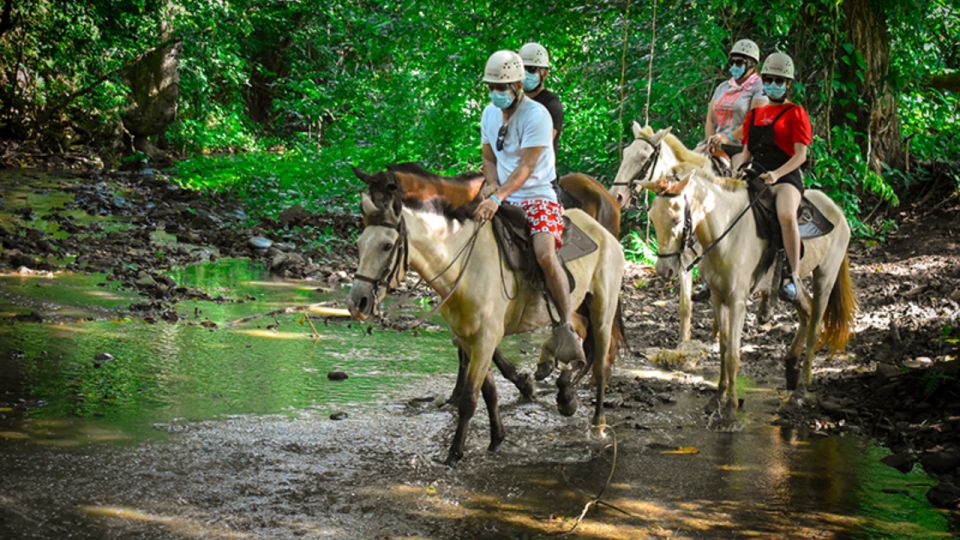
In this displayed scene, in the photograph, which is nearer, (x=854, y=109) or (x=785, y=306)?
(x=785, y=306)

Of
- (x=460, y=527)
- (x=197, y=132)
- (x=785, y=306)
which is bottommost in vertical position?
(x=460, y=527)

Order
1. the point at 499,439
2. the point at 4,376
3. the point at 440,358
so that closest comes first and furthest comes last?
the point at 499,439
the point at 4,376
the point at 440,358

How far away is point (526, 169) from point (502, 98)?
505mm

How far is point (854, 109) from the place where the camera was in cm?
1609

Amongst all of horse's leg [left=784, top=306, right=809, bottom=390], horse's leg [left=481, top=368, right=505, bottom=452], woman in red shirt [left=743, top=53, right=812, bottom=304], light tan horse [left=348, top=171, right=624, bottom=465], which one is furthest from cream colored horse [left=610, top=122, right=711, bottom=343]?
horse's leg [left=481, top=368, right=505, bottom=452]

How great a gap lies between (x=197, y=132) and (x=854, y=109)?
17.2m

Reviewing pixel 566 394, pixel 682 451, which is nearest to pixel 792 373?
pixel 682 451

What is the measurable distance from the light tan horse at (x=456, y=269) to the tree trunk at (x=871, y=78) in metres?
10.7

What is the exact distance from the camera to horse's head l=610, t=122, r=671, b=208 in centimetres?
888

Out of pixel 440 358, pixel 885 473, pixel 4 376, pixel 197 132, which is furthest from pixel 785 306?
pixel 197 132

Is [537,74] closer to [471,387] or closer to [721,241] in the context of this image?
[721,241]

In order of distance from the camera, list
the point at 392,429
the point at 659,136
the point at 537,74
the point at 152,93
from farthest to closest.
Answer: the point at 152,93, the point at 659,136, the point at 537,74, the point at 392,429

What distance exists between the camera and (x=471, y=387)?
6.13m

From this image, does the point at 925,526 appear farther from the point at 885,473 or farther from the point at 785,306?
the point at 785,306
